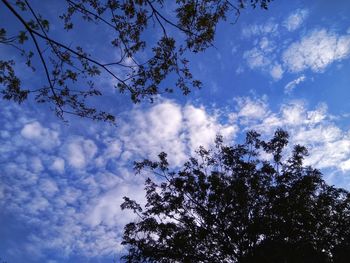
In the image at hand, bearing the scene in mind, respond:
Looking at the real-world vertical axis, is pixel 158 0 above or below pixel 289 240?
above

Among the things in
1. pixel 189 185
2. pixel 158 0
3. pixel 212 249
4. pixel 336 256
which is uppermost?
pixel 189 185

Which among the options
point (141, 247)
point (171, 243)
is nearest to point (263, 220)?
point (171, 243)

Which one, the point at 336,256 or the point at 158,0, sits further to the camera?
the point at 336,256

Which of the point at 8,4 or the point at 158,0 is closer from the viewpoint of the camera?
the point at 8,4

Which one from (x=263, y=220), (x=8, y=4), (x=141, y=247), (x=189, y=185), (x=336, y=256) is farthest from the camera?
(x=189, y=185)

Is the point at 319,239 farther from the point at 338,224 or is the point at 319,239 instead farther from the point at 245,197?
the point at 245,197

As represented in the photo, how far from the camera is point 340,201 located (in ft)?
54.9

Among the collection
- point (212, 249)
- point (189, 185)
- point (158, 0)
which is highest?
point (189, 185)

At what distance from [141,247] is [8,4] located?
15.1 m

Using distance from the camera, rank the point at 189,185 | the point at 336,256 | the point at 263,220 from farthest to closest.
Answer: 1. the point at 189,185
2. the point at 263,220
3. the point at 336,256

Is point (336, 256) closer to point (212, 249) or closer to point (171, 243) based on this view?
point (212, 249)

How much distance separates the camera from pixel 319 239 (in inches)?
612

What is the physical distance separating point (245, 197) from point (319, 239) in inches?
166

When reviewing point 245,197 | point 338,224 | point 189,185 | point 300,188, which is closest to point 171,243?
point 189,185
